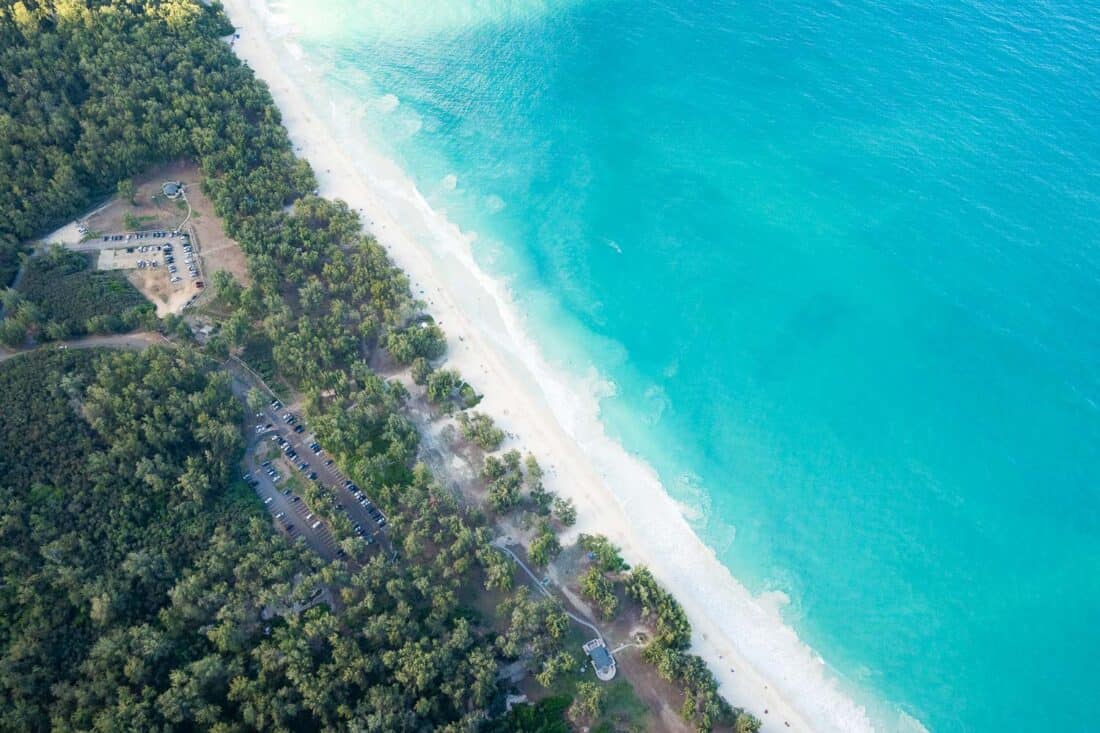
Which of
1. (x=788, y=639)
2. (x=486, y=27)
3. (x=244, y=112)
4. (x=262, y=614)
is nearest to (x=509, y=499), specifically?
(x=262, y=614)

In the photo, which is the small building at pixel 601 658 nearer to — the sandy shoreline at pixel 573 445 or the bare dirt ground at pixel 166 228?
the sandy shoreline at pixel 573 445

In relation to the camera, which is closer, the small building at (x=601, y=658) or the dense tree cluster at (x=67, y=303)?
the small building at (x=601, y=658)

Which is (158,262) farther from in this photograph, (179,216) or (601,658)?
(601,658)

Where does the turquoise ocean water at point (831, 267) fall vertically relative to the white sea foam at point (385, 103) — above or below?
below

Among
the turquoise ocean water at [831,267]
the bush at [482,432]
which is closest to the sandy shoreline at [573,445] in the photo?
the bush at [482,432]

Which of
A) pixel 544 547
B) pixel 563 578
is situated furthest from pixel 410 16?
pixel 563 578

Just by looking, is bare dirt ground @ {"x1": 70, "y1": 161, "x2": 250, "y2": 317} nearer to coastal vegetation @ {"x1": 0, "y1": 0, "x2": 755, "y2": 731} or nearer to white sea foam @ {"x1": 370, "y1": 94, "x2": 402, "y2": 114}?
coastal vegetation @ {"x1": 0, "y1": 0, "x2": 755, "y2": 731}
